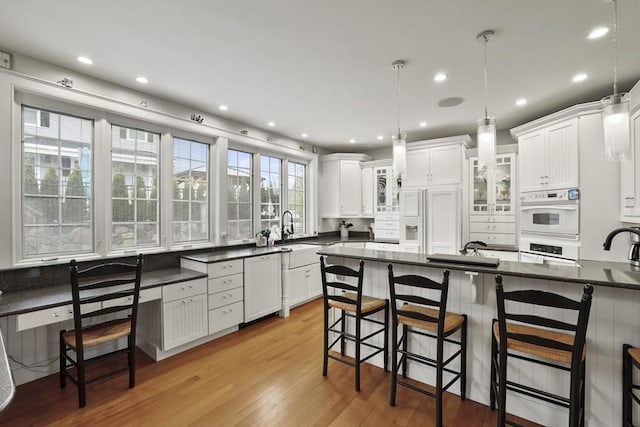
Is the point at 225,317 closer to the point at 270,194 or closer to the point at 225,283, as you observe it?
the point at 225,283

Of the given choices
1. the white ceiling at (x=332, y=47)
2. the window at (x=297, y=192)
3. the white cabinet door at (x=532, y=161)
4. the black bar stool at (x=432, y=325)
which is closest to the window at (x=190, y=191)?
the white ceiling at (x=332, y=47)

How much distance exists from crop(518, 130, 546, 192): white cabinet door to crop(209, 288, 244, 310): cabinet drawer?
3854 mm

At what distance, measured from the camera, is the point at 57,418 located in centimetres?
204

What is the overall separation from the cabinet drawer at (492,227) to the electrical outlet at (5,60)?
5560 millimetres

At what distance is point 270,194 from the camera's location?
4.83 metres

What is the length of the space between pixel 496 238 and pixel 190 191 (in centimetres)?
443

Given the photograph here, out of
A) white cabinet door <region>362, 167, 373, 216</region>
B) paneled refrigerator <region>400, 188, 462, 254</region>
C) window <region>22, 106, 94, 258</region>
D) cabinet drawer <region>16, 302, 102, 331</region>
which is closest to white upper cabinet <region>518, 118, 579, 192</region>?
paneled refrigerator <region>400, 188, 462, 254</region>

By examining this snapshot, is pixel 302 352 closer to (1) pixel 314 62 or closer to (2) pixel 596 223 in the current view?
(1) pixel 314 62

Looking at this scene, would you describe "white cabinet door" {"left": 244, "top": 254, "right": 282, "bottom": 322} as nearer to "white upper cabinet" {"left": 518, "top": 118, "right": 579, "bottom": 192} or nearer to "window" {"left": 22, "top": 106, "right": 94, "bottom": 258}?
"window" {"left": 22, "top": 106, "right": 94, "bottom": 258}

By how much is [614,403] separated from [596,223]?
195cm

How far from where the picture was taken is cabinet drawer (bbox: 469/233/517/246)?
4.25m

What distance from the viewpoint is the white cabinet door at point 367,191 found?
19.0 ft

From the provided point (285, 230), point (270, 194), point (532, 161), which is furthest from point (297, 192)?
point (532, 161)

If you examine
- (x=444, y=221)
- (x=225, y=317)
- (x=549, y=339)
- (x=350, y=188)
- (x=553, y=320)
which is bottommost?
(x=225, y=317)
